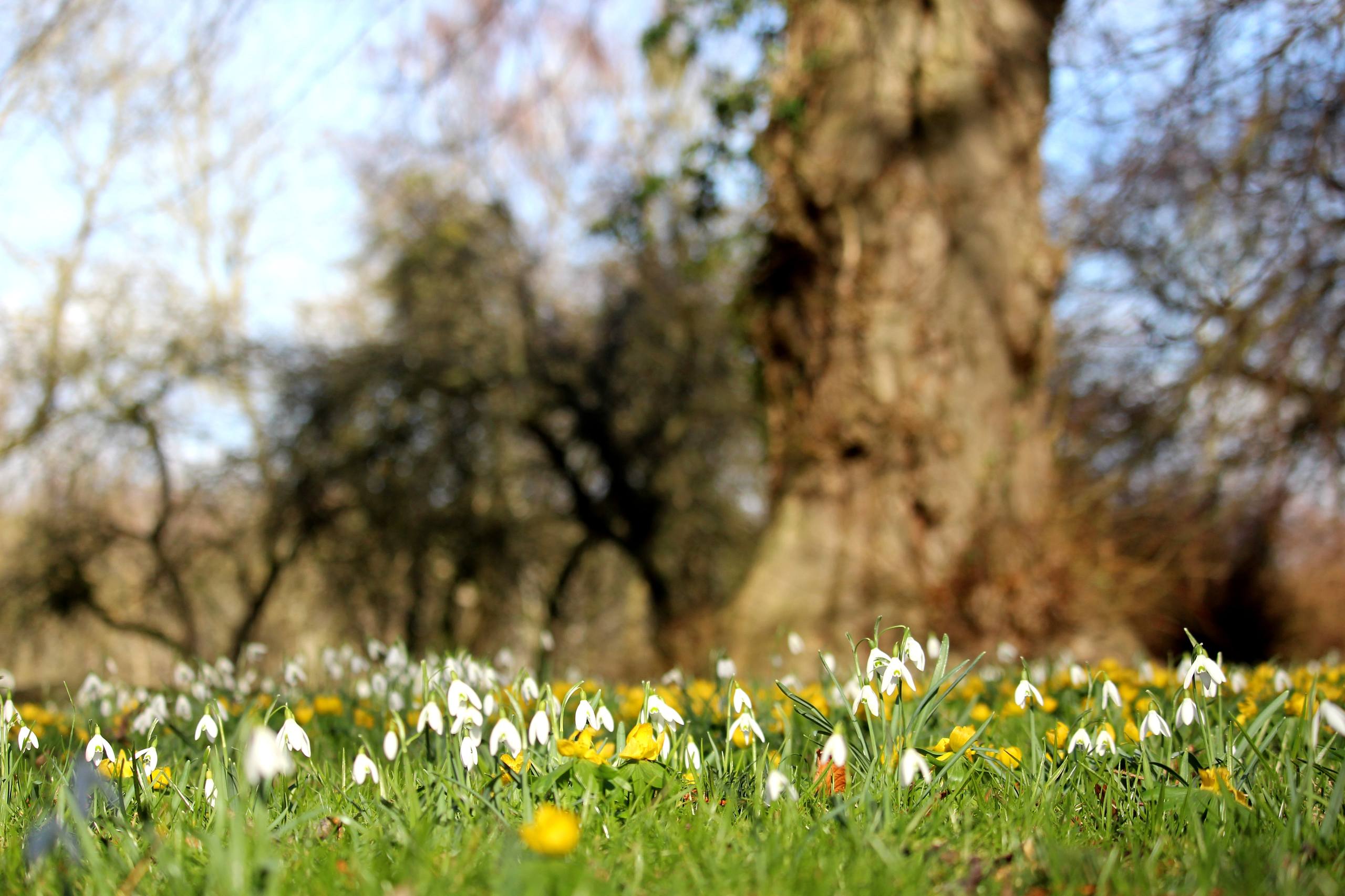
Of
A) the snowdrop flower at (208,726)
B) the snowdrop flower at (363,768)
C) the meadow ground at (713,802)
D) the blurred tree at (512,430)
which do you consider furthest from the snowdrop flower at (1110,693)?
the blurred tree at (512,430)

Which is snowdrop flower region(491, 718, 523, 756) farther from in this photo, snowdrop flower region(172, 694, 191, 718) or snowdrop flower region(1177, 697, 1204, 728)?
snowdrop flower region(172, 694, 191, 718)

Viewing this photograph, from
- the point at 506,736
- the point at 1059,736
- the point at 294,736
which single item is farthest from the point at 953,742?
the point at 294,736

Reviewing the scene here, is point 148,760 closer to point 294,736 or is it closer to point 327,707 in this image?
point 294,736

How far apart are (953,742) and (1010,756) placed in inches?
5.0

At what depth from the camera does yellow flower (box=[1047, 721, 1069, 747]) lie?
7.31 ft

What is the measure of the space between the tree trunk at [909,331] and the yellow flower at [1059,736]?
11.4 ft

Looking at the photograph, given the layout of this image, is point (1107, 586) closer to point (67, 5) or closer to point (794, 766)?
point (794, 766)

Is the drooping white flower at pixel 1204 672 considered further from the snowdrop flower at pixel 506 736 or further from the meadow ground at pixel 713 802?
the snowdrop flower at pixel 506 736

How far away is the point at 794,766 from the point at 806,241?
4.84 m

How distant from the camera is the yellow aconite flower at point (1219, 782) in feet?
6.07

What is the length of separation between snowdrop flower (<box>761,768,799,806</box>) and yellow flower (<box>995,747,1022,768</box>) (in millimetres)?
468

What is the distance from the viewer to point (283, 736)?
1.97 meters

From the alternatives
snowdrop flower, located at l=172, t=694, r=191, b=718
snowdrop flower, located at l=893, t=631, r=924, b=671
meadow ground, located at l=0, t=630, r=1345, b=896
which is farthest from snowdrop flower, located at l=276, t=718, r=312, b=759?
snowdrop flower, located at l=172, t=694, r=191, b=718

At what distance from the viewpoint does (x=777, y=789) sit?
1700mm
